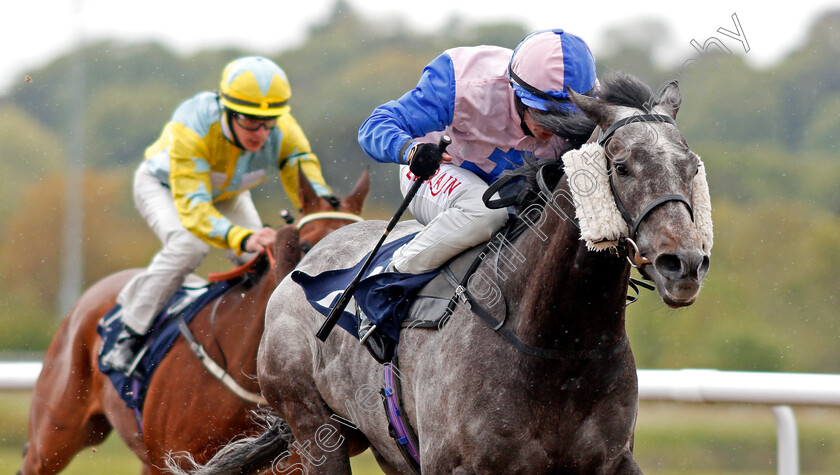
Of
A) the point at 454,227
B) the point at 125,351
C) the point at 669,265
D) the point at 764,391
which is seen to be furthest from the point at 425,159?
the point at 125,351

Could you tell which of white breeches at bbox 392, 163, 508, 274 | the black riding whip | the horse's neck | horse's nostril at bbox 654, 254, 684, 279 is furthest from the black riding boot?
horse's nostril at bbox 654, 254, 684, 279

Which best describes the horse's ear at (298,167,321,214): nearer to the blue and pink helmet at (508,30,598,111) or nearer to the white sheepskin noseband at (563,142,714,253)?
the blue and pink helmet at (508,30,598,111)

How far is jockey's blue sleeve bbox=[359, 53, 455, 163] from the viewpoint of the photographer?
9.71 feet

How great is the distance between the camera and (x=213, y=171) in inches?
196

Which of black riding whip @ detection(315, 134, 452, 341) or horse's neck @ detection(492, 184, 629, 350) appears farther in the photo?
black riding whip @ detection(315, 134, 452, 341)

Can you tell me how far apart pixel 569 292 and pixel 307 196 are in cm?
209

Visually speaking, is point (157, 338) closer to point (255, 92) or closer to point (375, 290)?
point (255, 92)

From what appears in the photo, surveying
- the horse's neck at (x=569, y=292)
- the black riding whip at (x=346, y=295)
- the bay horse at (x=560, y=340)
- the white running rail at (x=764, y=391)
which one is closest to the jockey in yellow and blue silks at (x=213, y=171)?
the black riding whip at (x=346, y=295)

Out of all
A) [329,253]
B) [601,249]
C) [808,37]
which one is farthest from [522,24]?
[601,249]

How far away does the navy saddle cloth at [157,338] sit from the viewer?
473 centimetres

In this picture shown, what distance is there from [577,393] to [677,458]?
6225 mm

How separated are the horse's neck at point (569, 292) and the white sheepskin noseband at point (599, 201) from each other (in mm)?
136

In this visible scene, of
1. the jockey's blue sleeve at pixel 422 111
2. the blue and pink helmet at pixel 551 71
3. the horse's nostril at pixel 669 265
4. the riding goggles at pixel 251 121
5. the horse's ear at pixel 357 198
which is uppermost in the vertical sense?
the blue and pink helmet at pixel 551 71

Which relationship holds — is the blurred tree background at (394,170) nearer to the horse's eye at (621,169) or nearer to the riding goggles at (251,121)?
the riding goggles at (251,121)
